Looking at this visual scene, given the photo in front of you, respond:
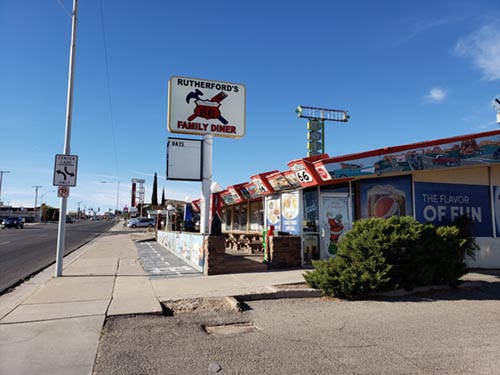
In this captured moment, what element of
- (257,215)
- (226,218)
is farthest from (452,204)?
(226,218)

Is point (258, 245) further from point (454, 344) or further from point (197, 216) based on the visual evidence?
point (197, 216)

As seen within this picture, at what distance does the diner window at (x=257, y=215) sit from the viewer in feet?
57.8

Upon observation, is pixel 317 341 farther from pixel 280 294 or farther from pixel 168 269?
pixel 168 269

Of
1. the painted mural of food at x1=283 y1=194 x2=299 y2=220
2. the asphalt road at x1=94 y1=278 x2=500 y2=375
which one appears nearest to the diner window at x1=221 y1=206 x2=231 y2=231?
the painted mural of food at x1=283 y1=194 x2=299 y2=220

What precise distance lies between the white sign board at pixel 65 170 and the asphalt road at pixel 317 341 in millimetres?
5679

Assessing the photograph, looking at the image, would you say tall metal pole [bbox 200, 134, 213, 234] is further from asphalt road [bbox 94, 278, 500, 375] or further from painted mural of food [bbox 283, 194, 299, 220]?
asphalt road [bbox 94, 278, 500, 375]

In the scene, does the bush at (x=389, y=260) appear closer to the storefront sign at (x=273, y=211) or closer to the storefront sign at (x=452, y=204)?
the storefront sign at (x=452, y=204)

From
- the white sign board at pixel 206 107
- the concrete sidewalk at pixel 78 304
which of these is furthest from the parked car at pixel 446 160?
the white sign board at pixel 206 107

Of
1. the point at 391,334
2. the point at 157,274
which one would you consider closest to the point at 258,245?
the point at 157,274

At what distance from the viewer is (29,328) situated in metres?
5.40

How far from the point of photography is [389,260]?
766 centimetres

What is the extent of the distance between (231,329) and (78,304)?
3216mm

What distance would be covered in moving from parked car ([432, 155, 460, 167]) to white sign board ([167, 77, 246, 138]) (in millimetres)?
6250

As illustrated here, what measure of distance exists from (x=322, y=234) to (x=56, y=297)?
7.75 m
